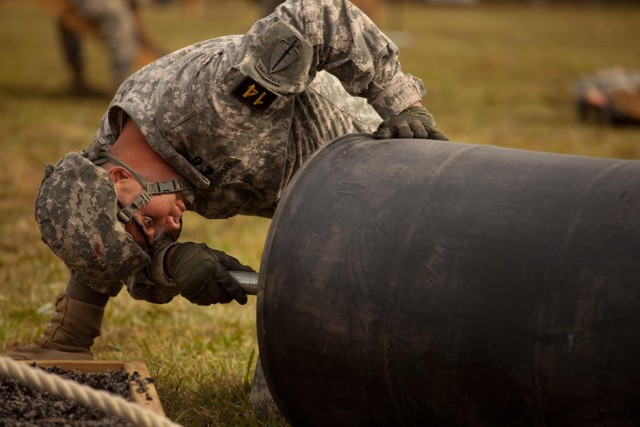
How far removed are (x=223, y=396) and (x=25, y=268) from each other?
207 centimetres

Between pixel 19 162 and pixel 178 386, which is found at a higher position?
pixel 178 386

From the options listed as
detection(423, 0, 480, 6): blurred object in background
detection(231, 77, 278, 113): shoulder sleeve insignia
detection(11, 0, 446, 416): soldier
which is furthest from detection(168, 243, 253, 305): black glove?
detection(423, 0, 480, 6): blurred object in background

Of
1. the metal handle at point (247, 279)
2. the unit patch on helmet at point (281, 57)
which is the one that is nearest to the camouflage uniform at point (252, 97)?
the unit patch on helmet at point (281, 57)

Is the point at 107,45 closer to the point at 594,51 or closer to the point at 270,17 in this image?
the point at 270,17

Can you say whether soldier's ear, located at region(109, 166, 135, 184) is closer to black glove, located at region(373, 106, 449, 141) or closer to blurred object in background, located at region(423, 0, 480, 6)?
black glove, located at region(373, 106, 449, 141)

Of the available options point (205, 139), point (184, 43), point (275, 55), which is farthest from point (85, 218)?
point (184, 43)

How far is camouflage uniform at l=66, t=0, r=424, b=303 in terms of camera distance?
293 cm

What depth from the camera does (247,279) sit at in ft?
9.58

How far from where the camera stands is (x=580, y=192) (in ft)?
7.47

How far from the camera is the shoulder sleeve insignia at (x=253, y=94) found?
9.57ft

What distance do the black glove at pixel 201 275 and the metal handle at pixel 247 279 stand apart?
0.01 m

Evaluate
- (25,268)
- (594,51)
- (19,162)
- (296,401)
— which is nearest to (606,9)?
(594,51)

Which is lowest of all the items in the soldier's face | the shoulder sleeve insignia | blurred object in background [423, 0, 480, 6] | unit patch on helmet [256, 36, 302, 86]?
blurred object in background [423, 0, 480, 6]

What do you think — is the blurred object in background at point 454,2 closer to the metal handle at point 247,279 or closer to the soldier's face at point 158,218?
the soldier's face at point 158,218
